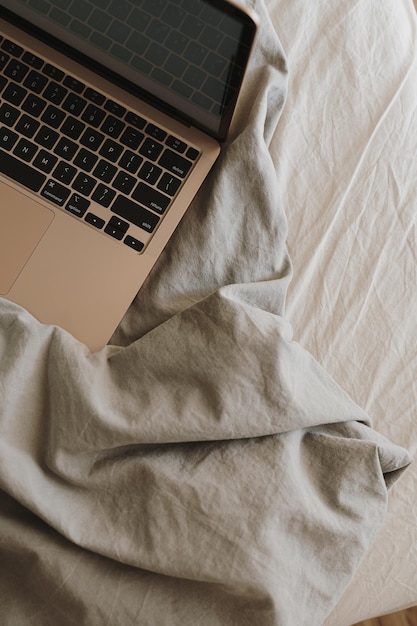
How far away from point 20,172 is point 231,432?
0.27 meters

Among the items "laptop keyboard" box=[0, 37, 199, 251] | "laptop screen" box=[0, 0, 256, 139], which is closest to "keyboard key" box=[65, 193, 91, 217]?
"laptop keyboard" box=[0, 37, 199, 251]

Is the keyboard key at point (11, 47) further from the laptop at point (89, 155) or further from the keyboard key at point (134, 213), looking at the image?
the keyboard key at point (134, 213)

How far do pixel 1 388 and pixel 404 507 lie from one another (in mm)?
360

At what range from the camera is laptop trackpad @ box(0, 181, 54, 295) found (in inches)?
22.3

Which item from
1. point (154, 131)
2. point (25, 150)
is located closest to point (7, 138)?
point (25, 150)

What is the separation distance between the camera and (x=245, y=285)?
1.92ft

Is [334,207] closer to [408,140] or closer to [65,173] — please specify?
[408,140]

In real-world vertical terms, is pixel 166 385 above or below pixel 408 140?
below

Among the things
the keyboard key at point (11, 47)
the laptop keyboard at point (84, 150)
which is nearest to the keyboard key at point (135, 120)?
the laptop keyboard at point (84, 150)

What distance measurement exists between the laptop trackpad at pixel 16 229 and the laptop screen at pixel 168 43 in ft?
0.41

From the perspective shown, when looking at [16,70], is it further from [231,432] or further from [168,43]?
[231,432]

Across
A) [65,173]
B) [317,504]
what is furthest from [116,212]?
[317,504]

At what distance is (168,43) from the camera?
53 cm

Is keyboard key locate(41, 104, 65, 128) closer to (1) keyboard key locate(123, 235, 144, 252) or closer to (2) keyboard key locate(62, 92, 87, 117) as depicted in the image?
(2) keyboard key locate(62, 92, 87, 117)
